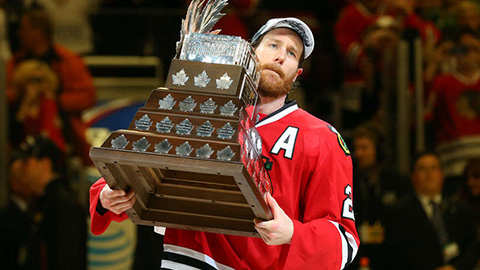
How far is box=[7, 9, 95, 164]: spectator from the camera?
5.43 m

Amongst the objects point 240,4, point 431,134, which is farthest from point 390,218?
point 240,4

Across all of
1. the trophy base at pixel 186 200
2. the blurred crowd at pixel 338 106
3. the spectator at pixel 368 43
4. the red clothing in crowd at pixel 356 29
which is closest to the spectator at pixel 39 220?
the blurred crowd at pixel 338 106

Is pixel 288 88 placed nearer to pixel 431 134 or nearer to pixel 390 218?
pixel 390 218

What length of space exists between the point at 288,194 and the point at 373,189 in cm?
286

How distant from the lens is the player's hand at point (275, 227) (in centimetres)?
211

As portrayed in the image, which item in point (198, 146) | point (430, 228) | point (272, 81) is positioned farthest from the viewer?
point (430, 228)

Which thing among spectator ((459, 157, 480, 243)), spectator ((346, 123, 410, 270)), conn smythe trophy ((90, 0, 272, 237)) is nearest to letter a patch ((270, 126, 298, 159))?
conn smythe trophy ((90, 0, 272, 237))

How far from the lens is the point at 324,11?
655 cm

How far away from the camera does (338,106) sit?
5.85m

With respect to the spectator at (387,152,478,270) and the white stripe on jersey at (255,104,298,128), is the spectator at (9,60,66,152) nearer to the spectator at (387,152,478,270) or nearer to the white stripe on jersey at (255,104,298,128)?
the spectator at (387,152,478,270)

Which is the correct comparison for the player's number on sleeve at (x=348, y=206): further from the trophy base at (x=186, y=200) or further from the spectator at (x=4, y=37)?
the spectator at (x=4, y=37)

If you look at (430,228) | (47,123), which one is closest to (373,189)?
(430,228)

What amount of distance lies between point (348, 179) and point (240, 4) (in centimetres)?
370

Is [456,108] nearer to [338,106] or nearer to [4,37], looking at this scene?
[338,106]
